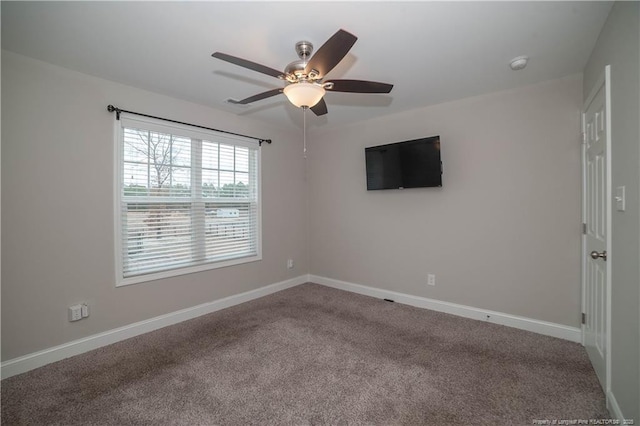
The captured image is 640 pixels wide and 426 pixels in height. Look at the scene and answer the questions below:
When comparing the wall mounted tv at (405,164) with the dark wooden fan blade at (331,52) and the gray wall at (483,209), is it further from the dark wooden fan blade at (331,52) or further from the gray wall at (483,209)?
the dark wooden fan blade at (331,52)

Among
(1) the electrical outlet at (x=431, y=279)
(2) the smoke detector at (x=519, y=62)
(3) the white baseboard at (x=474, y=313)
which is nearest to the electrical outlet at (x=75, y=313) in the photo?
(3) the white baseboard at (x=474, y=313)

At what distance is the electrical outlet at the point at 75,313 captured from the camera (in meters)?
2.49

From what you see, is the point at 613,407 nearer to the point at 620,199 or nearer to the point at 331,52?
the point at 620,199

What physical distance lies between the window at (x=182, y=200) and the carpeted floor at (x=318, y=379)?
0.80 m

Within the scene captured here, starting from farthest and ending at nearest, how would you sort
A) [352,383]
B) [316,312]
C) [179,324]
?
1. [316,312]
2. [179,324]
3. [352,383]

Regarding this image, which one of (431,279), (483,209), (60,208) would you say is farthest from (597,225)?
(60,208)

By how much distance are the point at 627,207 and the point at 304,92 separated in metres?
1.91

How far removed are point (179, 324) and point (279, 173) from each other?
7.67 feet

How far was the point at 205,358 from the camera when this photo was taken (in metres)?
2.42

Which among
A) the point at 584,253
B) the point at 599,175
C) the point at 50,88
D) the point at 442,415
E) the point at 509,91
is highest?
the point at 509,91

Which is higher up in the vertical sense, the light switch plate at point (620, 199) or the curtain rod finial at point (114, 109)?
the curtain rod finial at point (114, 109)

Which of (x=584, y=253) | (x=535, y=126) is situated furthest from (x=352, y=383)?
(x=535, y=126)

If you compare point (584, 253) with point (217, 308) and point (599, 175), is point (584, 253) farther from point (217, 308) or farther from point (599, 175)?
point (217, 308)

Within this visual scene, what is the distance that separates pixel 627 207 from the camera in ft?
4.99
